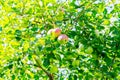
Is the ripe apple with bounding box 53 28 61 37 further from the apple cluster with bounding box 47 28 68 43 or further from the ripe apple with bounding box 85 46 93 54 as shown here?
the ripe apple with bounding box 85 46 93 54

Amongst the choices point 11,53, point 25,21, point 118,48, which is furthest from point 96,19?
point 11,53

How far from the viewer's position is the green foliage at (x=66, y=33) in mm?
3117

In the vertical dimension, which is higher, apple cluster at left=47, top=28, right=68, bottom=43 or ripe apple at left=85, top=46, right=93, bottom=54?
apple cluster at left=47, top=28, right=68, bottom=43

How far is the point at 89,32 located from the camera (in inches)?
131

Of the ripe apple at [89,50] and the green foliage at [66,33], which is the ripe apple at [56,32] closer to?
the green foliage at [66,33]

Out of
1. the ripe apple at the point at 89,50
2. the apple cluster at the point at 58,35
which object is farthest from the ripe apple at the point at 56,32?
the ripe apple at the point at 89,50

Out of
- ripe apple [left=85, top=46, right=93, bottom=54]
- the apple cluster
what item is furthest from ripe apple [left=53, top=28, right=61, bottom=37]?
ripe apple [left=85, top=46, right=93, bottom=54]

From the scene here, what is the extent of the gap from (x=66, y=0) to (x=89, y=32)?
36.4 inches

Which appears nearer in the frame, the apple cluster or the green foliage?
the apple cluster

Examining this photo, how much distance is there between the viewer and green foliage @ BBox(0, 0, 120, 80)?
123 inches

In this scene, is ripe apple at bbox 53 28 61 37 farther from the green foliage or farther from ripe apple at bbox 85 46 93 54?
ripe apple at bbox 85 46 93 54

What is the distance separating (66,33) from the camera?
132 inches

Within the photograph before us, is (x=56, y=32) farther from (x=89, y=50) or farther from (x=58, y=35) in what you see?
(x=89, y=50)

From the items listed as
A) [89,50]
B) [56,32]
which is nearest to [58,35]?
[56,32]
